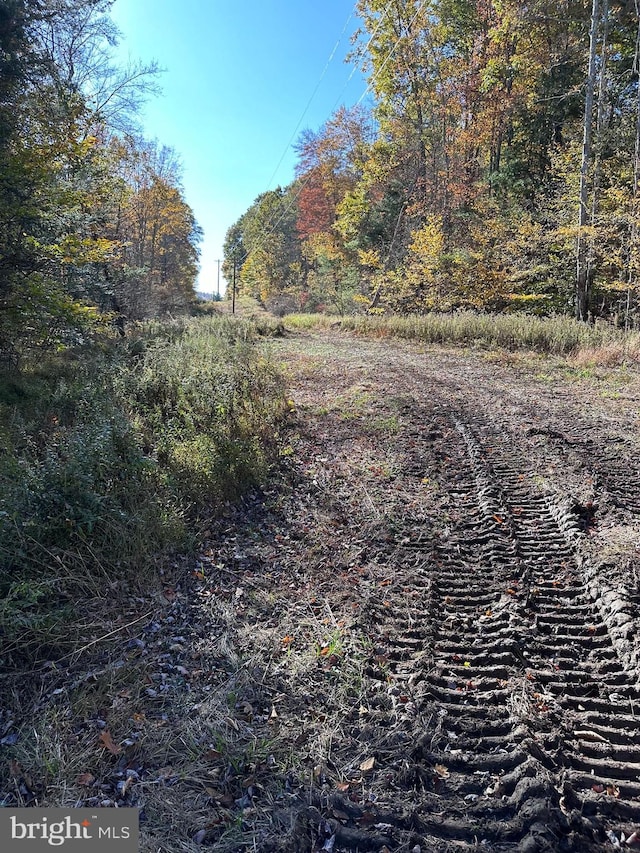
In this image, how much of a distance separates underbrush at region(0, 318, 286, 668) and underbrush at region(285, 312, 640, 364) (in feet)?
23.8

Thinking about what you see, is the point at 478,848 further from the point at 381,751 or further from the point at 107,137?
the point at 107,137

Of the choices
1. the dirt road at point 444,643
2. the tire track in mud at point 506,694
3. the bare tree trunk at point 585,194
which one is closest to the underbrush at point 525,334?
the bare tree trunk at point 585,194

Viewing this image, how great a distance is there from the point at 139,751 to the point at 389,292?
19.3m

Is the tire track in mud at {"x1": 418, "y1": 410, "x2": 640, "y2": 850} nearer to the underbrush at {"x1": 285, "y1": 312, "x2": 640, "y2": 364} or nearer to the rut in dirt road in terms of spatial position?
the rut in dirt road

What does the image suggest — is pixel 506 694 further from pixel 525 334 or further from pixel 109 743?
pixel 525 334

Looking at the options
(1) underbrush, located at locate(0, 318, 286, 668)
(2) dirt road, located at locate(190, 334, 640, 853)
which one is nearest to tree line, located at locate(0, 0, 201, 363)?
(1) underbrush, located at locate(0, 318, 286, 668)

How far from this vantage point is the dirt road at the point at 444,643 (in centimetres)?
174

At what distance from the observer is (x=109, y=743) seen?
82.0 inches

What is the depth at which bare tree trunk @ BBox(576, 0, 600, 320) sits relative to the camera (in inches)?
466

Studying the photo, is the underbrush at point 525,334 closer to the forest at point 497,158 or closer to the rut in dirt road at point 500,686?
the forest at point 497,158

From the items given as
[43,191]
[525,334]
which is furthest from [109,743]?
[525,334]

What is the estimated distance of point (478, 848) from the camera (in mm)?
1597

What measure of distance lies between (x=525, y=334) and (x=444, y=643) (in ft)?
33.8

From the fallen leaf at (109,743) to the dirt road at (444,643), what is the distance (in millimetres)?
584
